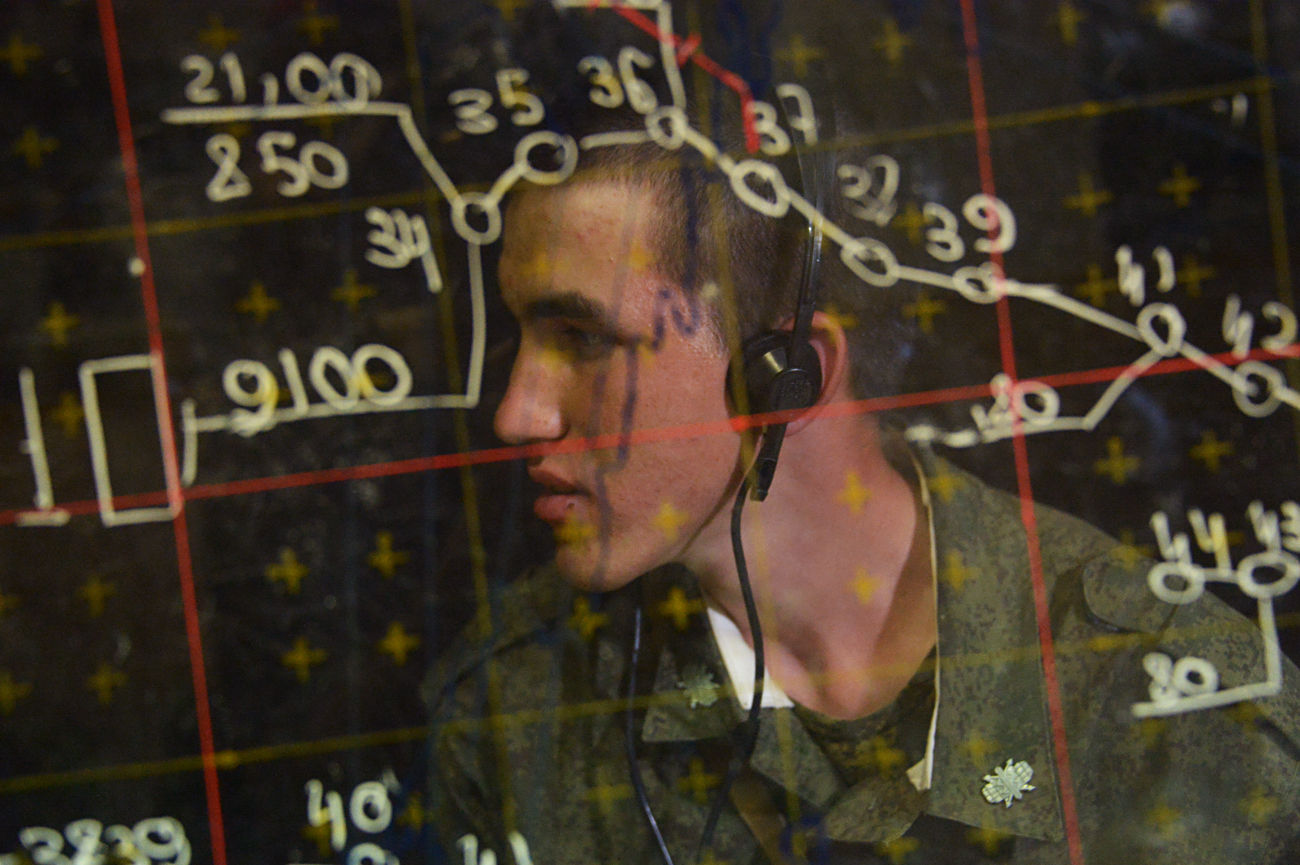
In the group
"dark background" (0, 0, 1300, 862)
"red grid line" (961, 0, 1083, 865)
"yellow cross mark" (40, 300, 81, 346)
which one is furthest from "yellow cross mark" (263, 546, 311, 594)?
"red grid line" (961, 0, 1083, 865)

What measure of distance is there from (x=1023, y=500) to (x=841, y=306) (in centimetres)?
20

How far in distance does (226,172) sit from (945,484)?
575 mm

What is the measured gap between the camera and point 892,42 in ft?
1.94

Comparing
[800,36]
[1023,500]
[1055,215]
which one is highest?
[800,36]

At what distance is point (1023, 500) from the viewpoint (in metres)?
0.60

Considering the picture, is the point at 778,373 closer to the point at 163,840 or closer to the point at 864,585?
the point at 864,585

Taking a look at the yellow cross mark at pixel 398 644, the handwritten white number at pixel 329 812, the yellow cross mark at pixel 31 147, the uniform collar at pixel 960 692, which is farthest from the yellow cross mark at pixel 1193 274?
the yellow cross mark at pixel 31 147

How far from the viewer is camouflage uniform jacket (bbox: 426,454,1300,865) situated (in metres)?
0.59

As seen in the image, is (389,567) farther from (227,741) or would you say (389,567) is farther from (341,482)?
(227,741)

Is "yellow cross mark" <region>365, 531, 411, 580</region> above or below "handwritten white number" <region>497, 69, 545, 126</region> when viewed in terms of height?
below

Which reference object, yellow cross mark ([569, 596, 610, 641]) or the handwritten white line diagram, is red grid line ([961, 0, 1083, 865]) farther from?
yellow cross mark ([569, 596, 610, 641])

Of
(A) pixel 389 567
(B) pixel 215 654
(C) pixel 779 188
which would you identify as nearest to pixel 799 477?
(C) pixel 779 188

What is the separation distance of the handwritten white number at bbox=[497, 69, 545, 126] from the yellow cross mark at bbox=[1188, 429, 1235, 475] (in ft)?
1.79

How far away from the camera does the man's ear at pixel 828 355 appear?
58 cm
